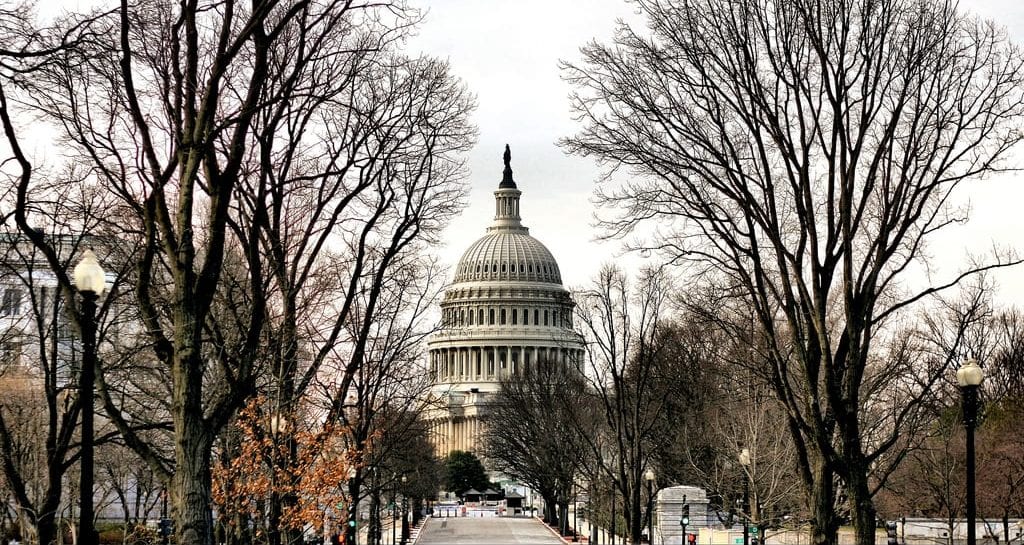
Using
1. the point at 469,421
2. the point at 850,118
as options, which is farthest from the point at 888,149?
the point at 469,421

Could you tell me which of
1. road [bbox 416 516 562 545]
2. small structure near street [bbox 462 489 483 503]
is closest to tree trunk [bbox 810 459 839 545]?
road [bbox 416 516 562 545]

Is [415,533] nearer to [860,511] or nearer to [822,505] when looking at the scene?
[822,505]

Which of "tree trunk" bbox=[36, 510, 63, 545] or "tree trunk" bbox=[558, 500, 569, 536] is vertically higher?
"tree trunk" bbox=[36, 510, 63, 545]

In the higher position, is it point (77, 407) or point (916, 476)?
point (77, 407)

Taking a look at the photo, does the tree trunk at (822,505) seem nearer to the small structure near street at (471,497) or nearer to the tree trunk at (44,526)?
the tree trunk at (44,526)

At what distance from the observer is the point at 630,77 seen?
1878cm

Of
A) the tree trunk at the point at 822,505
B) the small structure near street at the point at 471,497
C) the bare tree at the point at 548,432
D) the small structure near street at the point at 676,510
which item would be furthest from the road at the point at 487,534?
the small structure near street at the point at 471,497

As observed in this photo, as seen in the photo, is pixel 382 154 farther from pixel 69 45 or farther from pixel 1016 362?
pixel 1016 362

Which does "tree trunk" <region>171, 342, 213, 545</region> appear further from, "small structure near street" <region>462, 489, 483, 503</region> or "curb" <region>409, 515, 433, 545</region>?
"small structure near street" <region>462, 489, 483, 503</region>

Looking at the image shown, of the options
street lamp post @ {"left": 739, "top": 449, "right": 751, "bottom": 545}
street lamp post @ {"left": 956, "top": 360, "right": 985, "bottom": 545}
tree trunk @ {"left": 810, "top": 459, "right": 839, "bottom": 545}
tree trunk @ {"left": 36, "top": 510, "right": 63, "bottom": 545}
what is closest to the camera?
tree trunk @ {"left": 810, "top": 459, "right": 839, "bottom": 545}

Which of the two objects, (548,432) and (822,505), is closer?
(822,505)

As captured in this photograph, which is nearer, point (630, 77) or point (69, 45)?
point (69, 45)

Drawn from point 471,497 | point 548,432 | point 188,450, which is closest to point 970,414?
point 188,450

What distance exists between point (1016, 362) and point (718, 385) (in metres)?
17.2
